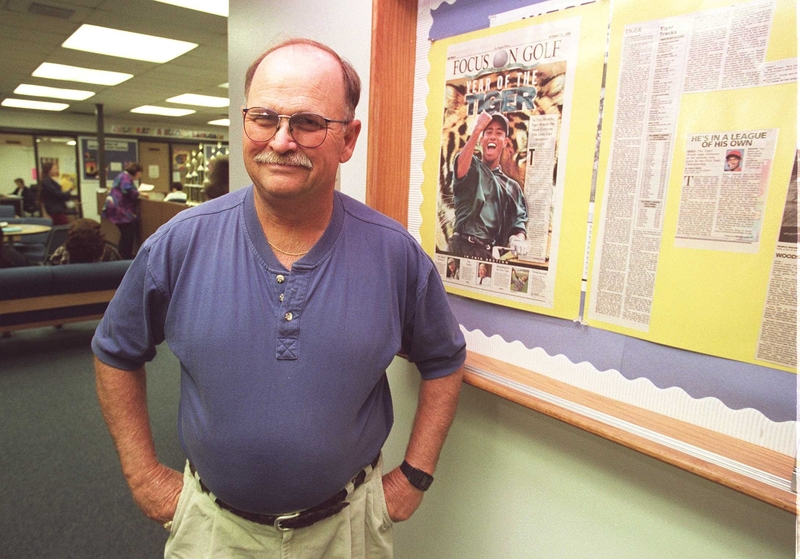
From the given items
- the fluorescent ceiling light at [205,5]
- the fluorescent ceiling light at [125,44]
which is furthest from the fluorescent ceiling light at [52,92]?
the fluorescent ceiling light at [205,5]

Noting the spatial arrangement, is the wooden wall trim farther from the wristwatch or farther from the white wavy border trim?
the wristwatch

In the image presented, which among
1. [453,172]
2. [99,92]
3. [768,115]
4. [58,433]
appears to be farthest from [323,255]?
[99,92]

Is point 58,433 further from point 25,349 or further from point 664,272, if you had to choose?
point 664,272

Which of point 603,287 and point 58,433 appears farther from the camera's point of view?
point 58,433

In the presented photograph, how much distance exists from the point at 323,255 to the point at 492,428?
56 cm

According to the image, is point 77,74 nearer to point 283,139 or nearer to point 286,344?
point 283,139

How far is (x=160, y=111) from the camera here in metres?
10.3

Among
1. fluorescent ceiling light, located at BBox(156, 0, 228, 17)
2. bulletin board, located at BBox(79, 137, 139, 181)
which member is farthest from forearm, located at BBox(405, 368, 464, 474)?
bulletin board, located at BBox(79, 137, 139, 181)

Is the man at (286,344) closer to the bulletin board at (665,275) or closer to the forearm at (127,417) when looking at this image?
the forearm at (127,417)

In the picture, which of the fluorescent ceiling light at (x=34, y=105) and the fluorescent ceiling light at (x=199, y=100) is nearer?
the fluorescent ceiling light at (x=199, y=100)

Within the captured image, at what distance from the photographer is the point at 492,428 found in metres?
1.11

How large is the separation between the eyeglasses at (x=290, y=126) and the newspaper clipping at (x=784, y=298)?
73 cm

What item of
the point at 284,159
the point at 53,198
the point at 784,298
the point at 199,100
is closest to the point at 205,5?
the point at 284,159

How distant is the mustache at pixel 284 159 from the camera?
2.85 feet
